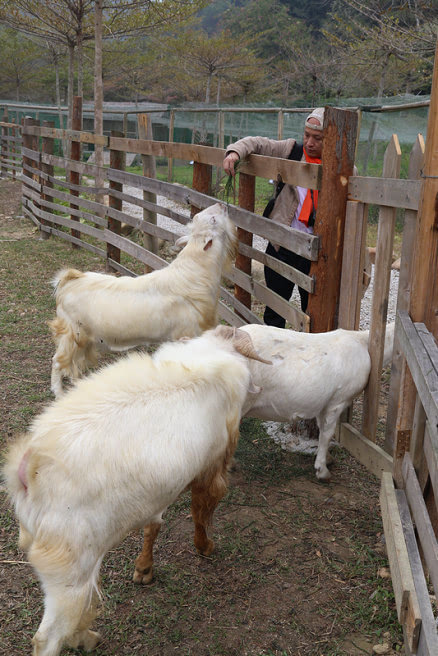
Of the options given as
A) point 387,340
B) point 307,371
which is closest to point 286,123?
point 387,340

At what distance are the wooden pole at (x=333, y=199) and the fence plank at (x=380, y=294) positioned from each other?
0.95 ft

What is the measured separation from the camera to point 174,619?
267 cm

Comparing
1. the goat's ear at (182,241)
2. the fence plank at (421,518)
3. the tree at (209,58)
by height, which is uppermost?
the tree at (209,58)

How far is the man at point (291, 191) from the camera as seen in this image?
414 cm

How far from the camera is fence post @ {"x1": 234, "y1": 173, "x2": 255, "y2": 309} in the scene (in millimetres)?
4867

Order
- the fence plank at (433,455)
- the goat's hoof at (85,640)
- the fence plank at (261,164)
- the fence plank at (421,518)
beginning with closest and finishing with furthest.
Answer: the fence plank at (433,455), the fence plank at (421,518), the goat's hoof at (85,640), the fence plank at (261,164)

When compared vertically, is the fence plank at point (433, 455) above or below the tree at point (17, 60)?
below

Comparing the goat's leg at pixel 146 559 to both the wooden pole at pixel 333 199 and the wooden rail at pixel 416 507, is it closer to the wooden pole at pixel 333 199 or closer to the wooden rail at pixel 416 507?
the wooden rail at pixel 416 507

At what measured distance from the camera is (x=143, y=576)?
286cm

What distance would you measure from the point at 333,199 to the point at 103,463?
2.16 m

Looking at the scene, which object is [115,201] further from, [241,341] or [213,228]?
[241,341]

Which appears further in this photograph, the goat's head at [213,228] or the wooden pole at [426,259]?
the goat's head at [213,228]

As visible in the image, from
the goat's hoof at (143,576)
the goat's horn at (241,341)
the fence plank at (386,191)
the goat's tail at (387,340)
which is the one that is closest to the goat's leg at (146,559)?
the goat's hoof at (143,576)

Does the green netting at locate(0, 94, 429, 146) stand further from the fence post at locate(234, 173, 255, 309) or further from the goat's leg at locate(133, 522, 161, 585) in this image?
the goat's leg at locate(133, 522, 161, 585)
